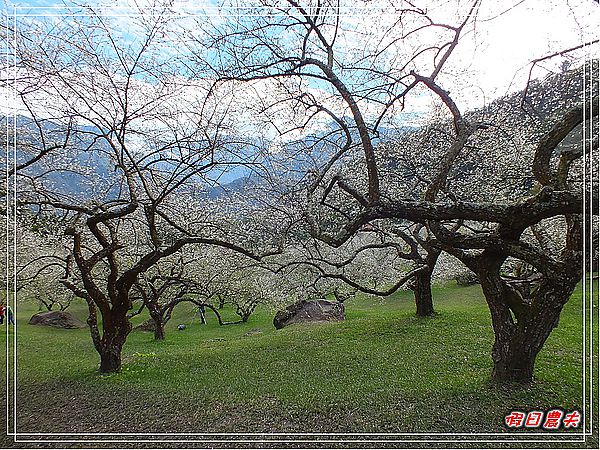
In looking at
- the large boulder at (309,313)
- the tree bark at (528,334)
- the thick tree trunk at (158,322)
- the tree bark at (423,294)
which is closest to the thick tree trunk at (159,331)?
the thick tree trunk at (158,322)

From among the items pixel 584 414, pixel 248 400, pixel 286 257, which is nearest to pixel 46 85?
pixel 248 400

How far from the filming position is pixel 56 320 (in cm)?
412

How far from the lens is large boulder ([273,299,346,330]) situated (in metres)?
4.37

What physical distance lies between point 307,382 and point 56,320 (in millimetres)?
3088

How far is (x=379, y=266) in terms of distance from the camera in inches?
174

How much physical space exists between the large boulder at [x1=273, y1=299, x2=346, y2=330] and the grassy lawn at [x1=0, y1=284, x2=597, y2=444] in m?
0.79

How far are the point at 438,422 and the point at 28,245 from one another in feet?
10.3

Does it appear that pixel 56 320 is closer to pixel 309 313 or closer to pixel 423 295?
pixel 309 313

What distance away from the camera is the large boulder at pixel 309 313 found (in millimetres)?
4367

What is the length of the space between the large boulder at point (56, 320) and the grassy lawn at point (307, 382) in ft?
1.31

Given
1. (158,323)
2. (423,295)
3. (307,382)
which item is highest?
(423,295)

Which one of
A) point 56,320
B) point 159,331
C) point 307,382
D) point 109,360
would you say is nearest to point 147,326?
point 159,331

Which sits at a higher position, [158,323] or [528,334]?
[528,334]

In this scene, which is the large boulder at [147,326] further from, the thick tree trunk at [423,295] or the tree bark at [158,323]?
the thick tree trunk at [423,295]
